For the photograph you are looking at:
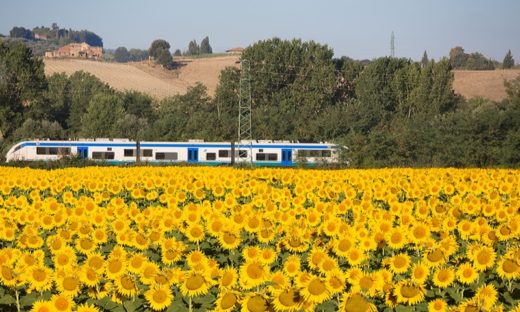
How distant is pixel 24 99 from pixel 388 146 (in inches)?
2120

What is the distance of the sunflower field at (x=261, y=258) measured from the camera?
5129mm

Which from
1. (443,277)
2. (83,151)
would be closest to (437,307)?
(443,277)

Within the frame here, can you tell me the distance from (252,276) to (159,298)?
0.73 m

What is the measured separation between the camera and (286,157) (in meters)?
48.8

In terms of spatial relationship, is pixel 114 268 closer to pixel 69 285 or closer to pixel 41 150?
pixel 69 285

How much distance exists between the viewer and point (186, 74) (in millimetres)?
194125

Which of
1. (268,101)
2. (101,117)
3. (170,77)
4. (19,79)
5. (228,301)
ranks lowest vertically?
(101,117)

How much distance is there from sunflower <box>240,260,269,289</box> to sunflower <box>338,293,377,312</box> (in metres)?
0.91

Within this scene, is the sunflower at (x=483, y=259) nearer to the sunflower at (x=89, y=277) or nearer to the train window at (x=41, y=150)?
the sunflower at (x=89, y=277)

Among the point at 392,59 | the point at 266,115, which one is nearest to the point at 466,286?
the point at 266,115

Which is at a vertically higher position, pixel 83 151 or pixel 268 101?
pixel 268 101

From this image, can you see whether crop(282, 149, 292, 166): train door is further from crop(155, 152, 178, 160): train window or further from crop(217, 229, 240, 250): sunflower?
crop(217, 229, 240, 250): sunflower

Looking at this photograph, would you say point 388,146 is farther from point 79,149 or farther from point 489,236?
point 489,236

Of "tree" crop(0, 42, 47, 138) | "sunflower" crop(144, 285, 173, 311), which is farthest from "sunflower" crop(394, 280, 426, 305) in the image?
"tree" crop(0, 42, 47, 138)
